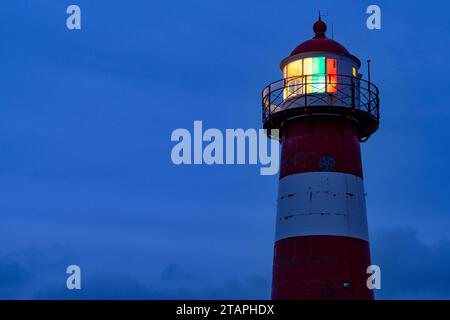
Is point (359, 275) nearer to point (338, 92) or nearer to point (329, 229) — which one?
point (329, 229)

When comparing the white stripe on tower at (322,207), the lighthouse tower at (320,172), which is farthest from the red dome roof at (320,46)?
the white stripe on tower at (322,207)

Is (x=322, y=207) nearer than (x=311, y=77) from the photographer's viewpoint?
Yes

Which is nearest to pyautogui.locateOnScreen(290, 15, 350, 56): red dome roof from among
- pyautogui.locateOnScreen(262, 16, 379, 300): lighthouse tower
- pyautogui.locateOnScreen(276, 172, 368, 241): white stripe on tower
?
pyautogui.locateOnScreen(262, 16, 379, 300): lighthouse tower

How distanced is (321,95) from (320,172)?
2.60m

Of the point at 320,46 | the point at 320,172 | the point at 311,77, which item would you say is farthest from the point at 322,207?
the point at 320,46

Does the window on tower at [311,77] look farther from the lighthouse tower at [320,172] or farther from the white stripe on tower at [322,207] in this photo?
the white stripe on tower at [322,207]

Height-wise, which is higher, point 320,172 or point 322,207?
point 320,172

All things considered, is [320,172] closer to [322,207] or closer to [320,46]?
[322,207]

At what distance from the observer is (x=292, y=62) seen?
120 feet

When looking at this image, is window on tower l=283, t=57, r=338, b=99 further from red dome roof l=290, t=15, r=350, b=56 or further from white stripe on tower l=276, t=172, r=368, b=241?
white stripe on tower l=276, t=172, r=368, b=241

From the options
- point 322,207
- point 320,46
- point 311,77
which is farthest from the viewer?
point 320,46

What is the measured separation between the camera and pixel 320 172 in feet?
116
